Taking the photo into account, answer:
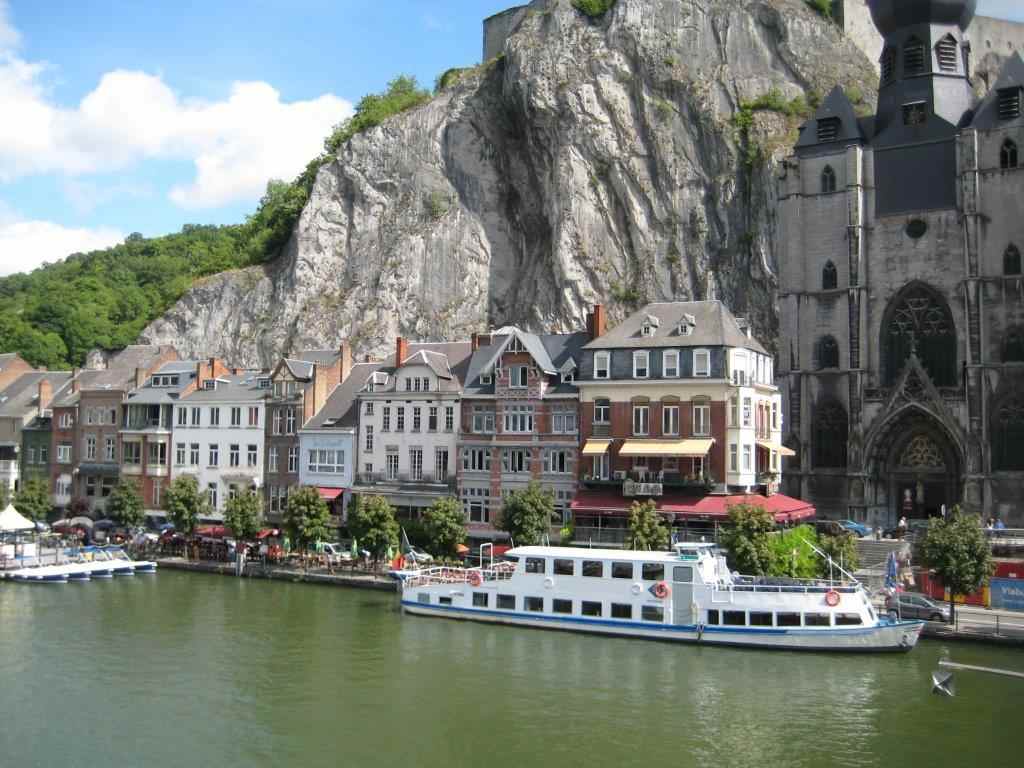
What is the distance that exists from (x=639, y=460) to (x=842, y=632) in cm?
1623

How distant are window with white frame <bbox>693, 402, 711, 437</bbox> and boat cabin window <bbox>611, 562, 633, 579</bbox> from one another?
11.8 metres

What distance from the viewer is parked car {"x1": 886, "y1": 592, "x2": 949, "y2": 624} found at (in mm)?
40469

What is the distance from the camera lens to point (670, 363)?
5228 cm

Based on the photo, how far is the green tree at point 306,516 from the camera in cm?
5496

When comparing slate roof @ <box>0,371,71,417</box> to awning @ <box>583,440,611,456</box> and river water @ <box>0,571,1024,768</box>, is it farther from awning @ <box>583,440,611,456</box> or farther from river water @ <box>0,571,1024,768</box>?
awning @ <box>583,440,611,456</box>

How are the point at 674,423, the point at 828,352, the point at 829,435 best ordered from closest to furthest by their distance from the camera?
the point at 674,423, the point at 829,435, the point at 828,352

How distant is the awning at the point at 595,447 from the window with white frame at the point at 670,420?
2.76 meters

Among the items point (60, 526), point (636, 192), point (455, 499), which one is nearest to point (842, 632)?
point (455, 499)

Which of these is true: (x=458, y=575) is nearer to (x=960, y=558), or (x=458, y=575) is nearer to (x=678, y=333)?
(x=678, y=333)

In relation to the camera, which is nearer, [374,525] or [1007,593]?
[1007,593]

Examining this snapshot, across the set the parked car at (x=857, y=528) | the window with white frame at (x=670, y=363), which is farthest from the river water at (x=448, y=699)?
the parked car at (x=857, y=528)

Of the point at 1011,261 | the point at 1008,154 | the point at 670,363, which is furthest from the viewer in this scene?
the point at 1008,154

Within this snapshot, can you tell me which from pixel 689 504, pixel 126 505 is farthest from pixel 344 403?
Result: pixel 689 504

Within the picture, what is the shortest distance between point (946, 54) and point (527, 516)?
1523 inches
